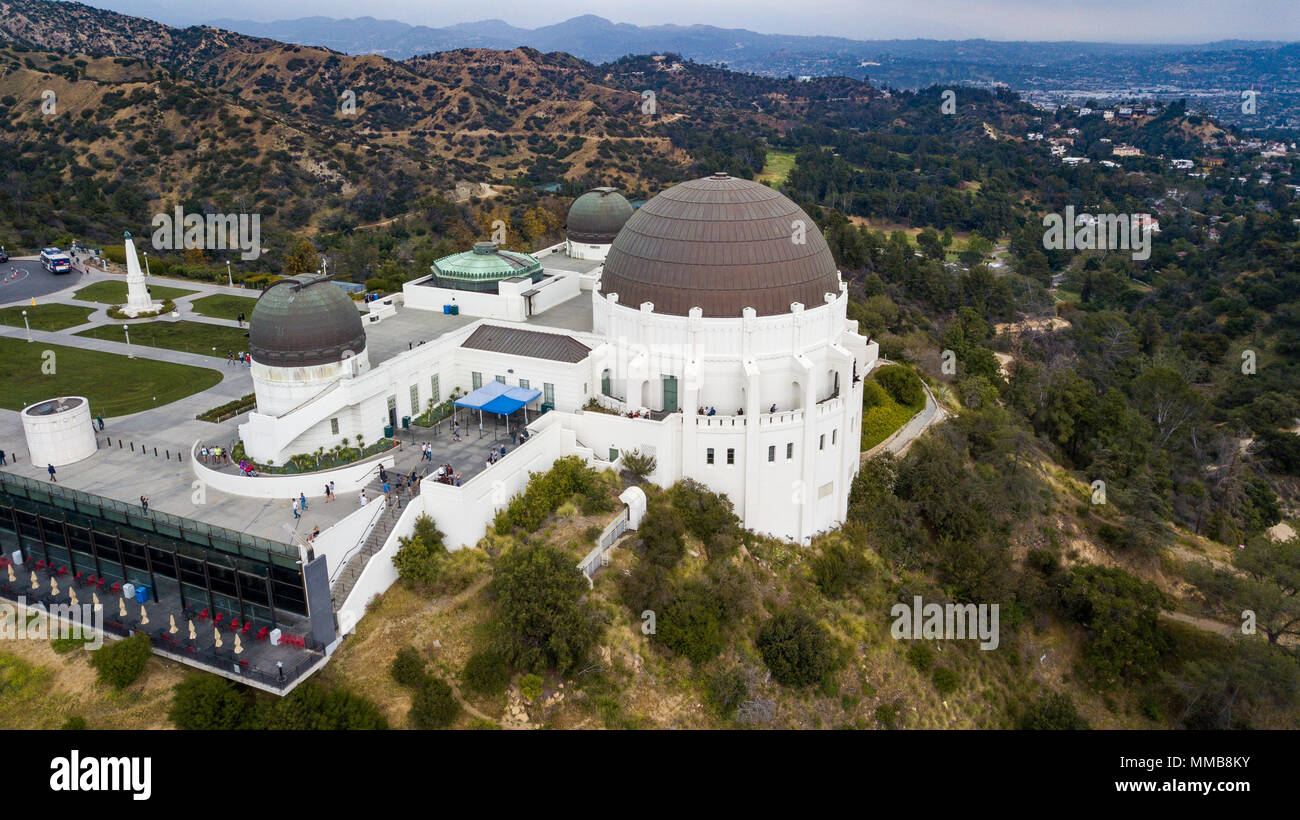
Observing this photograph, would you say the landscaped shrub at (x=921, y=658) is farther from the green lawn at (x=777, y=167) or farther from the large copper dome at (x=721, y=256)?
the green lawn at (x=777, y=167)

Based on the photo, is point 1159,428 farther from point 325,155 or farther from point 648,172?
point 325,155

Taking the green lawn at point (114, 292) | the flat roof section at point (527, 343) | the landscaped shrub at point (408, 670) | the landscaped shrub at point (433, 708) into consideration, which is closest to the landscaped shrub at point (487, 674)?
the landscaped shrub at point (433, 708)

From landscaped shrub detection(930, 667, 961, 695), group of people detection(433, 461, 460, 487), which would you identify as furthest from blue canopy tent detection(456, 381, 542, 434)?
landscaped shrub detection(930, 667, 961, 695)

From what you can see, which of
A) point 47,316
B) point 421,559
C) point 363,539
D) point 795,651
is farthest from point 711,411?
point 47,316

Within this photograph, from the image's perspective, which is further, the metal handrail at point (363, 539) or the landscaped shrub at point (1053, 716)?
the landscaped shrub at point (1053, 716)

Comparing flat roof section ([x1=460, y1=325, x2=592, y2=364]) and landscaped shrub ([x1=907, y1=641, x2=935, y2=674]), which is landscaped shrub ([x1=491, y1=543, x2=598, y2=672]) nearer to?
flat roof section ([x1=460, y1=325, x2=592, y2=364])

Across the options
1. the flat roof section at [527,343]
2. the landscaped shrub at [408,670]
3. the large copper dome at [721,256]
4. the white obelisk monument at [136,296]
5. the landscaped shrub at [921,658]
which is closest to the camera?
the landscaped shrub at [408,670]
